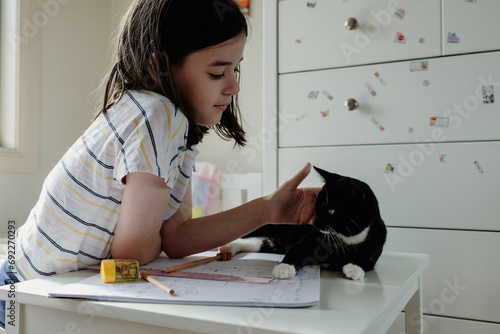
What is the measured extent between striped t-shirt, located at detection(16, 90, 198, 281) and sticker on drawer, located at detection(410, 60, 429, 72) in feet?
2.49

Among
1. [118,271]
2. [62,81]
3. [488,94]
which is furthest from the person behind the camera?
[62,81]

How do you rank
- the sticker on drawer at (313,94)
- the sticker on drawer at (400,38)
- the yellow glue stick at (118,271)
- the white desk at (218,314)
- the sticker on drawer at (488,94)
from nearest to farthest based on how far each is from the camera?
the white desk at (218,314) < the yellow glue stick at (118,271) < the sticker on drawer at (488,94) < the sticker on drawer at (400,38) < the sticker on drawer at (313,94)

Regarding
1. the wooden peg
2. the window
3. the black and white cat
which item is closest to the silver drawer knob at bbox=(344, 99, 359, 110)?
the black and white cat

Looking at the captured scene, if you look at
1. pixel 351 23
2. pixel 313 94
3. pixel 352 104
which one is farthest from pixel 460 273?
pixel 351 23

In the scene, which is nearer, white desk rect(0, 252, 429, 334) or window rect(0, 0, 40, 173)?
white desk rect(0, 252, 429, 334)

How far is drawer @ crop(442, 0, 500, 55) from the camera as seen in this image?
1.07 meters

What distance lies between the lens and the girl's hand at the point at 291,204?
758 millimetres

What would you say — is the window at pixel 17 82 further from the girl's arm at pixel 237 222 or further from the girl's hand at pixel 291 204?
the girl's hand at pixel 291 204

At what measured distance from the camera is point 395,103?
3.87ft

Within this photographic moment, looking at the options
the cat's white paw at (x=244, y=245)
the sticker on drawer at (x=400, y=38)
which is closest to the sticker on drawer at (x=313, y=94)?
the sticker on drawer at (x=400, y=38)

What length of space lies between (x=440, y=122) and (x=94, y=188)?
0.91 meters

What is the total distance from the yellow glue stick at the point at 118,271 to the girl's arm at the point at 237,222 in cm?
23

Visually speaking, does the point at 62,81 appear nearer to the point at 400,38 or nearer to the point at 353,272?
the point at 400,38

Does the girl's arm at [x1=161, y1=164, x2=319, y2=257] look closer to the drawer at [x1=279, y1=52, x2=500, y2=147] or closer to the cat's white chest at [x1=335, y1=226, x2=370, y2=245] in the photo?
the cat's white chest at [x1=335, y1=226, x2=370, y2=245]
